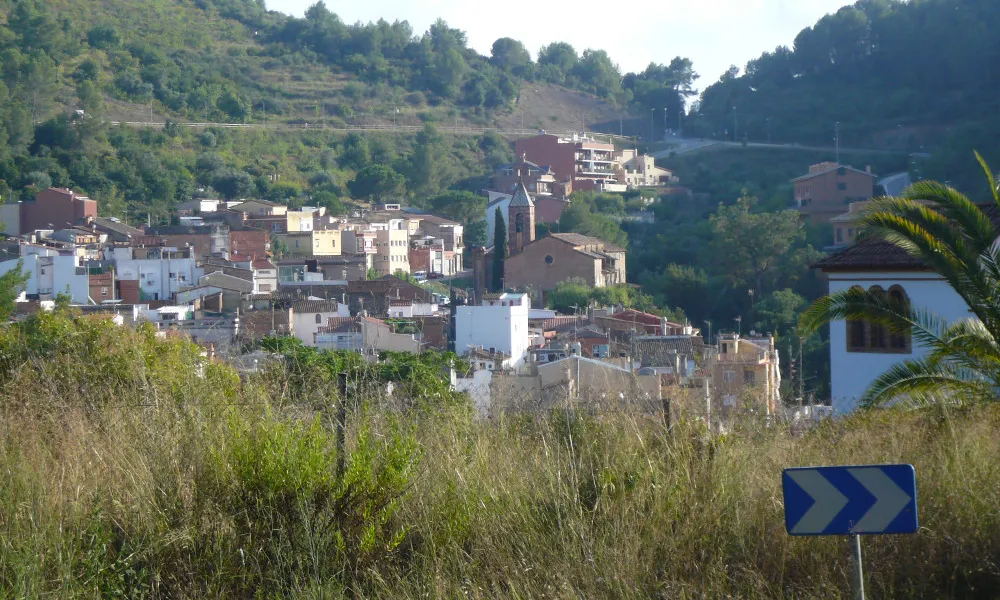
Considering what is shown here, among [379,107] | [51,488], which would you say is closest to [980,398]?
[51,488]

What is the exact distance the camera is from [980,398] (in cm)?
640

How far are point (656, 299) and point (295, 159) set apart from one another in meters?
26.8

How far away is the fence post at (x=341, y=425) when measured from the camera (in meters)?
3.56

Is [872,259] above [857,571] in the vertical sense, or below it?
above

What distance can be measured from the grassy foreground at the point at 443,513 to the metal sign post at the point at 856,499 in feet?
1.59

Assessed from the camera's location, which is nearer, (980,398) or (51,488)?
(51,488)

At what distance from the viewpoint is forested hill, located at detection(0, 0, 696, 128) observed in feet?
204

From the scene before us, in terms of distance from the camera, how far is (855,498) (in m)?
2.69

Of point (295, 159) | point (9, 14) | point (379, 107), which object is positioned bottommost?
point (295, 159)

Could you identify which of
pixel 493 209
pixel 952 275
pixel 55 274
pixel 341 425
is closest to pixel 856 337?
pixel 952 275

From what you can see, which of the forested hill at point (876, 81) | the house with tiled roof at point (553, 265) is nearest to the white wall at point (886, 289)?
the house with tiled roof at point (553, 265)

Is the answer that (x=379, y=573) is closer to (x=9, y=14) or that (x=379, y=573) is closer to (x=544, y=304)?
(x=544, y=304)

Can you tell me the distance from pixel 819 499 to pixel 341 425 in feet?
5.24

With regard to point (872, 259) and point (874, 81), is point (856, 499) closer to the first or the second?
point (872, 259)
